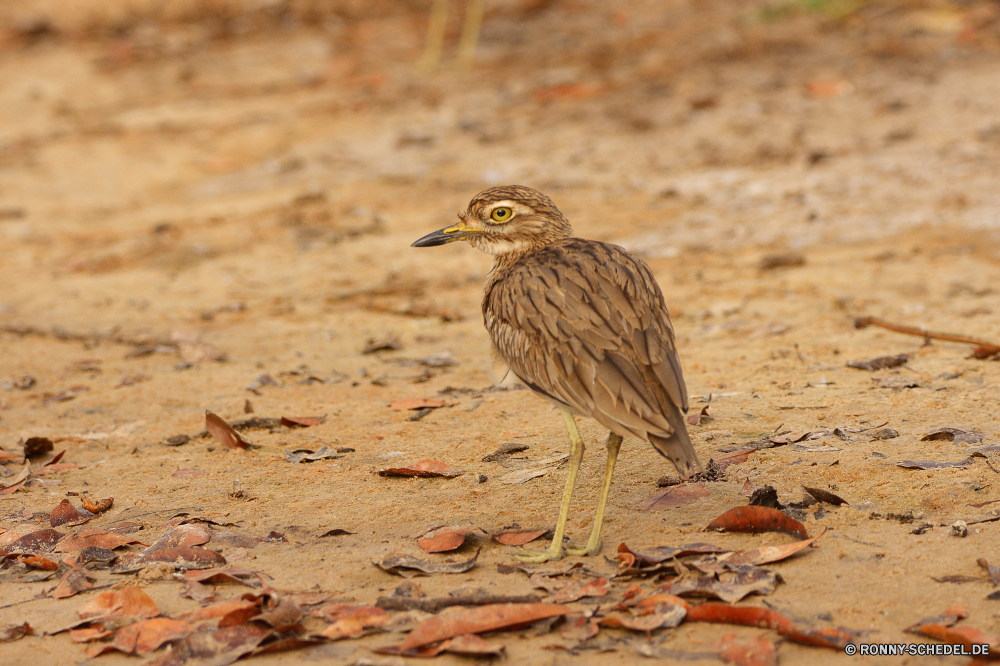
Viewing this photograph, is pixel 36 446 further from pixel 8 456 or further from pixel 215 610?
pixel 215 610

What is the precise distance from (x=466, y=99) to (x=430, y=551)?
26.4 feet

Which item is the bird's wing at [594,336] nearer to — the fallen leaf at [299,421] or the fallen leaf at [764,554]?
the fallen leaf at [764,554]

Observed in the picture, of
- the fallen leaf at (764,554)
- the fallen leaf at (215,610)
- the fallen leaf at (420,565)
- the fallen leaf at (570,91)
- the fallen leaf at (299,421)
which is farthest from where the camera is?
the fallen leaf at (570,91)

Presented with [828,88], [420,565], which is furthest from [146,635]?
[828,88]

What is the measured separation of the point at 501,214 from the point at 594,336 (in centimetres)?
97

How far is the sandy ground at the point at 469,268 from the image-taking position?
325cm

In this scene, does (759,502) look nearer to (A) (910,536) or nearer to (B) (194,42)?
(A) (910,536)

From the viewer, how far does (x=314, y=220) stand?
8.12 metres

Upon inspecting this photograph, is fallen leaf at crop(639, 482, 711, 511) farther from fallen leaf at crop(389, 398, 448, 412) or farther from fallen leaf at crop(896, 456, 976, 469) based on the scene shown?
fallen leaf at crop(389, 398, 448, 412)

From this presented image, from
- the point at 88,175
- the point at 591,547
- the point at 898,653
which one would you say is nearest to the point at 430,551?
the point at 591,547

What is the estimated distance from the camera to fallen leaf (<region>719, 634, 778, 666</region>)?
2.46 m

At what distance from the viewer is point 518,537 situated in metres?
3.35

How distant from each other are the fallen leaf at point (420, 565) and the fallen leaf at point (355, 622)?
26 cm

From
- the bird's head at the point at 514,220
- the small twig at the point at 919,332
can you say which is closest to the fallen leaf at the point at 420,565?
the bird's head at the point at 514,220
